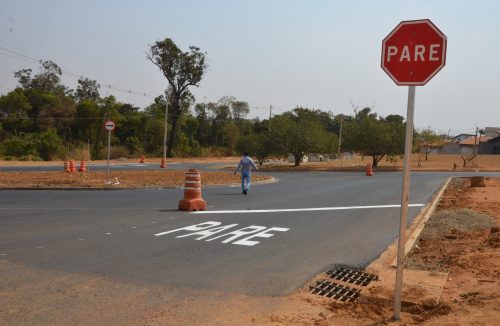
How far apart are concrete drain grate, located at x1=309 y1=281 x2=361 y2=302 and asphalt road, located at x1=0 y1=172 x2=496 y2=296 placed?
260 millimetres

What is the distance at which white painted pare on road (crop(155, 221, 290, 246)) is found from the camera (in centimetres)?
925

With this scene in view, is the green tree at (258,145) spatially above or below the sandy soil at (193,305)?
above

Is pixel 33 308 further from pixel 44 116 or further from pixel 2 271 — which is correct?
pixel 44 116

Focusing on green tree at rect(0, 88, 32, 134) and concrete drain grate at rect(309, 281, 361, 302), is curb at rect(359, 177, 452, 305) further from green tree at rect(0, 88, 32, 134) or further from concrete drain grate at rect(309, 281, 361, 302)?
green tree at rect(0, 88, 32, 134)

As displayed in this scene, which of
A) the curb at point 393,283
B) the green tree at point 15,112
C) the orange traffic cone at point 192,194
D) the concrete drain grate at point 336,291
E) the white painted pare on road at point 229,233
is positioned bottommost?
the concrete drain grate at point 336,291

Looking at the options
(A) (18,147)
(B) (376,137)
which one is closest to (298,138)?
(B) (376,137)

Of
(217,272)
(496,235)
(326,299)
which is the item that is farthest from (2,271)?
(496,235)

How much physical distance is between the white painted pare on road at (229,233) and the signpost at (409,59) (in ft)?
14.6

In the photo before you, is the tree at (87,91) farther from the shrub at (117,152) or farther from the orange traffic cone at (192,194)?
the orange traffic cone at (192,194)

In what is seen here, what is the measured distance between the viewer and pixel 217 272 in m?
6.81

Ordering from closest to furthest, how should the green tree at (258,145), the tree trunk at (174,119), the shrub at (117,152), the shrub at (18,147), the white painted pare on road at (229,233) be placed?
1. the white painted pare on road at (229,233)
2. the shrub at (18,147)
3. the green tree at (258,145)
4. the shrub at (117,152)
5. the tree trunk at (174,119)

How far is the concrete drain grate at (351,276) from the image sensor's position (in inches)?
265

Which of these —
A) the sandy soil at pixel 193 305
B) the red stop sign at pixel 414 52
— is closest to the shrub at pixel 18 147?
the sandy soil at pixel 193 305

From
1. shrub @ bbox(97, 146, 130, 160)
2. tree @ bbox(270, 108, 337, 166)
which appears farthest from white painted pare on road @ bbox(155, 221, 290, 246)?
shrub @ bbox(97, 146, 130, 160)
